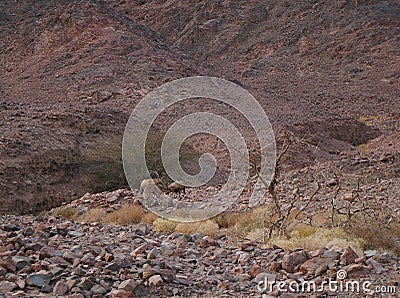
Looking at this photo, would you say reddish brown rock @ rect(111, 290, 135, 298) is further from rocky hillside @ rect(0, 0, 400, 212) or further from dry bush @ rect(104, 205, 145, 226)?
rocky hillside @ rect(0, 0, 400, 212)

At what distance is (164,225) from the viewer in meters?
8.30

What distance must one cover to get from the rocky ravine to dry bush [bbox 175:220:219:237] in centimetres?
145

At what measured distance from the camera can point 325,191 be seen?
10148mm

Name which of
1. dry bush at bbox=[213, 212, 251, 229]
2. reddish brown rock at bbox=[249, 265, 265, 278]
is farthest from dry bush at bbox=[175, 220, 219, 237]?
reddish brown rock at bbox=[249, 265, 265, 278]

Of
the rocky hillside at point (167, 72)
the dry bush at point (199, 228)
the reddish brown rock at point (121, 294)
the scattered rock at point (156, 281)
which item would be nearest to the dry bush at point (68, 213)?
the rocky hillside at point (167, 72)

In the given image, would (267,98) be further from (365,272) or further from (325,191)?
(365,272)

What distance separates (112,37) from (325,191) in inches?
783

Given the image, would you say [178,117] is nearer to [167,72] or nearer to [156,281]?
[167,72]

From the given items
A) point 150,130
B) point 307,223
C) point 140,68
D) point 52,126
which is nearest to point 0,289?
point 307,223

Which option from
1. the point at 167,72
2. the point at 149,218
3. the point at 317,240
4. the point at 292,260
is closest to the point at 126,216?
the point at 149,218

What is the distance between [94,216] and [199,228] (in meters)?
2.48

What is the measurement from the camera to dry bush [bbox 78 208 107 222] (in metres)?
9.48

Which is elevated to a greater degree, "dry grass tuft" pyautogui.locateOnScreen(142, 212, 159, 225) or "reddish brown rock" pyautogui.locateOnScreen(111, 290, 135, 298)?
"reddish brown rock" pyautogui.locateOnScreen(111, 290, 135, 298)

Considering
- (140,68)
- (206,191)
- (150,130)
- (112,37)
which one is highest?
(112,37)
